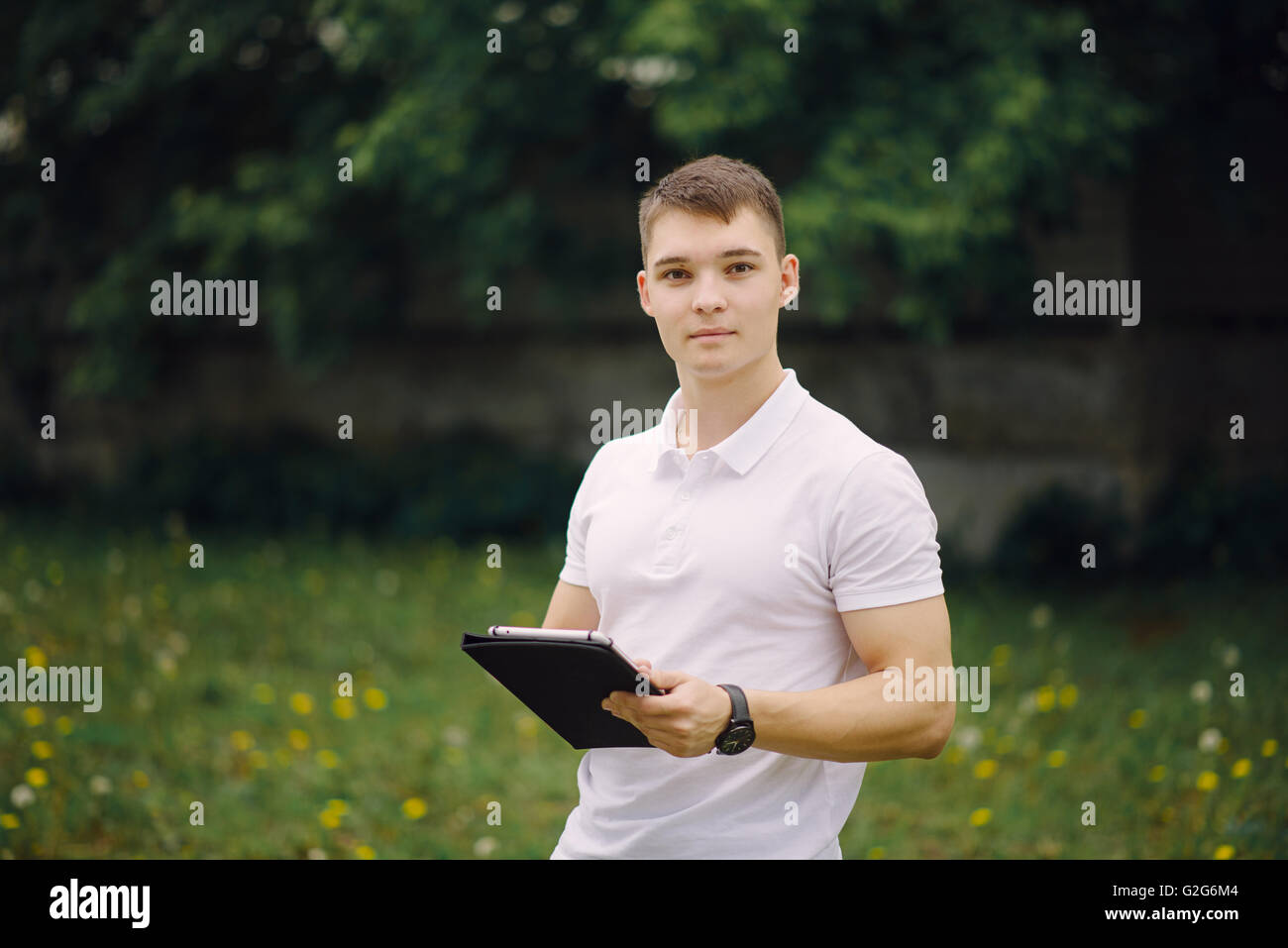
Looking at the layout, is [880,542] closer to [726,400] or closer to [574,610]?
[726,400]

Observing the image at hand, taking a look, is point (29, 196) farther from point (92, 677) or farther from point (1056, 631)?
point (1056, 631)

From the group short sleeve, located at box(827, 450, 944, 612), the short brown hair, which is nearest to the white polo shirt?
short sleeve, located at box(827, 450, 944, 612)

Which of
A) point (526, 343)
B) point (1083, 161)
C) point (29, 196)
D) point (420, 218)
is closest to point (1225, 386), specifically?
point (1083, 161)

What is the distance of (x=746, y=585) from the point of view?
223 centimetres

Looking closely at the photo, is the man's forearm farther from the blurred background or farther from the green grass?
the blurred background

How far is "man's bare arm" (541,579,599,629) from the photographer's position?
2.65m

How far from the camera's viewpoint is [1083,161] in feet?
28.0

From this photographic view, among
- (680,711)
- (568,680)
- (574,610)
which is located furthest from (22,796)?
(680,711)

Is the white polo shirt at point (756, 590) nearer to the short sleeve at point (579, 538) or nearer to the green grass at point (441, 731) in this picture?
the short sleeve at point (579, 538)

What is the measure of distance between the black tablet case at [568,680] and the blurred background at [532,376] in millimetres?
2794

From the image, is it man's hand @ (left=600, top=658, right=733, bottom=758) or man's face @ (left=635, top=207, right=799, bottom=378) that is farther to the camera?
man's face @ (left=635, top=207, right=799, bottom=378)

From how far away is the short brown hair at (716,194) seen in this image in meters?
2.30

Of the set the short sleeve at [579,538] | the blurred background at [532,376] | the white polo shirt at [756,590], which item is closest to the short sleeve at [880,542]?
the white polo shirt at [756,590]

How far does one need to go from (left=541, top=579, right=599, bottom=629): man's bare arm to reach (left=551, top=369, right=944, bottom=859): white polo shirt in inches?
8.8
